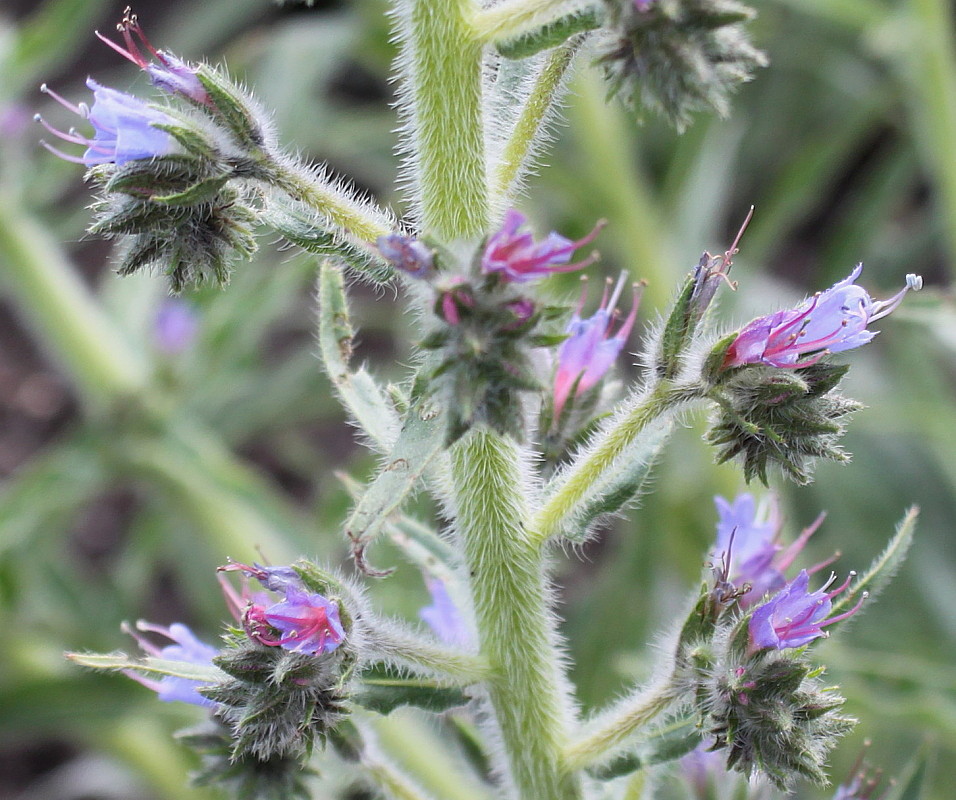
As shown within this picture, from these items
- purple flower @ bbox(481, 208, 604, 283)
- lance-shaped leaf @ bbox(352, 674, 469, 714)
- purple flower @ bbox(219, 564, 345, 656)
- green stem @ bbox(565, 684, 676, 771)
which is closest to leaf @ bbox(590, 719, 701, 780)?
green stem @ bbox(565, 684, 676, 771)

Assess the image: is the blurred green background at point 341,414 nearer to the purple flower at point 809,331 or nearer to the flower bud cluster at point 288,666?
the purple flower at point 809,331

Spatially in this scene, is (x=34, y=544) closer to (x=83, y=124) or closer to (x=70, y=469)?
(x=70, y=469)

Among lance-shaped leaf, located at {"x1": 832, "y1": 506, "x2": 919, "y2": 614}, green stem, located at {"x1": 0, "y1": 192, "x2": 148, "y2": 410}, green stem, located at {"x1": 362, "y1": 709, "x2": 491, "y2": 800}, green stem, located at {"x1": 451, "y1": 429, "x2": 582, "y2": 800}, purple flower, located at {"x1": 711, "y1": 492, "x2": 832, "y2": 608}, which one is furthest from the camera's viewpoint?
green stem, located at {"x1": 0, "y1": 192, "x2": 148, "y2": 410}

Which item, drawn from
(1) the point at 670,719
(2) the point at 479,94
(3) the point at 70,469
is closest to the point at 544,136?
(2) the point at 479,94

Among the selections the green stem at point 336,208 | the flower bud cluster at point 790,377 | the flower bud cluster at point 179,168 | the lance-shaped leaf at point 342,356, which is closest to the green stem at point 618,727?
the flower bud cluster at point 790,377

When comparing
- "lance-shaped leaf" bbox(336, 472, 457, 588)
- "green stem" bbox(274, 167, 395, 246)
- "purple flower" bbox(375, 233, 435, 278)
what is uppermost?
"green stem" bbox(274, 167, 395, 246)

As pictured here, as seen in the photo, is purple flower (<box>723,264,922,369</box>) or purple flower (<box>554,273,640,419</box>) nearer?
purple flower (<box>723,264,922,369</box>)

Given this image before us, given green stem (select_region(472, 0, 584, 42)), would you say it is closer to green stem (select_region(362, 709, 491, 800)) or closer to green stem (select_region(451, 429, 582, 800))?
green stem (select_region(451, 429, 582, 800))
